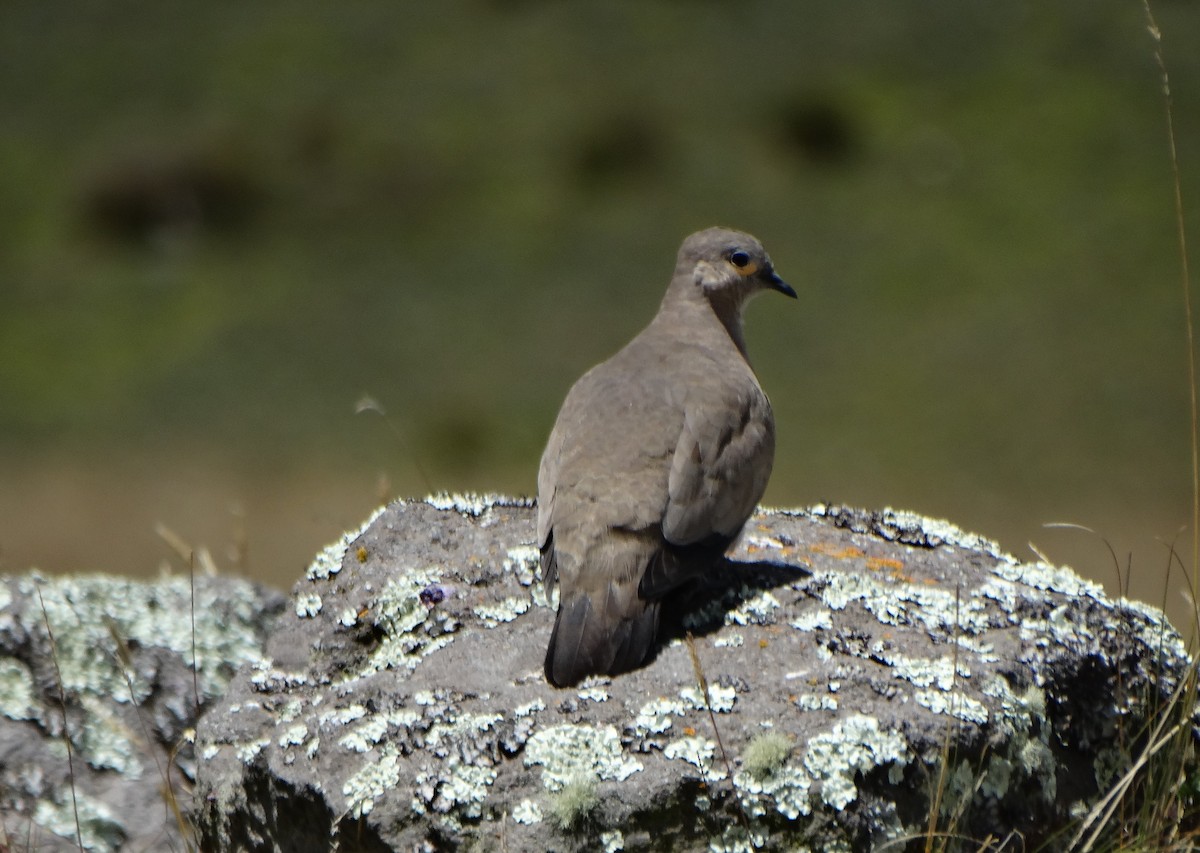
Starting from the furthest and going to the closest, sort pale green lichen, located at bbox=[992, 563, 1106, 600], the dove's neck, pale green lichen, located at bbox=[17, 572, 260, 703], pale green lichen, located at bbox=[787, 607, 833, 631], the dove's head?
the dove's head < the dove's neck < pale green lichen, located at bbox=[17, 572, 260, 703] < pale green lichen, located at bbox=[992, 563, 1106, 600] < pale green lichen, located at bbox=[787, 607, 833, 631]

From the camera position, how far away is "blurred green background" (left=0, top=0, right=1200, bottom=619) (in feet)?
72.5

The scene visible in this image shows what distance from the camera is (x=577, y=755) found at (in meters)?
4.51

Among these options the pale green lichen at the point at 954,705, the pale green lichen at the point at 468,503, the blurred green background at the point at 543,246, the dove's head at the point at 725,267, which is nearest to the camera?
the pale green lichen at the point at 954,705

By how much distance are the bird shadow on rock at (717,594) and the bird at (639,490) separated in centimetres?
7

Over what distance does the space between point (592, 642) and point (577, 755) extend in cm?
52

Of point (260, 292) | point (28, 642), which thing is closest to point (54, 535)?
point (260, 292)

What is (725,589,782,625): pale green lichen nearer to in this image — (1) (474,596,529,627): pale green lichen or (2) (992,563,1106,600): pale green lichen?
(1) (474,596,529,627): pale green lichen

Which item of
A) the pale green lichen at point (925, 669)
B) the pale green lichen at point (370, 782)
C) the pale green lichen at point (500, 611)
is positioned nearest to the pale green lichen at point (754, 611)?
the pale green lichen at point (925, 669)

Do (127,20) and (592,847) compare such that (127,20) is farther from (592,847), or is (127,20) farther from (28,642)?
(592,847)

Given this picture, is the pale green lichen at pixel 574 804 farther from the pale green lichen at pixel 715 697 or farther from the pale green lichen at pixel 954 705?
the pale green lichen at pixel 954 705

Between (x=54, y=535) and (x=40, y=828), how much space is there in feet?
49.7

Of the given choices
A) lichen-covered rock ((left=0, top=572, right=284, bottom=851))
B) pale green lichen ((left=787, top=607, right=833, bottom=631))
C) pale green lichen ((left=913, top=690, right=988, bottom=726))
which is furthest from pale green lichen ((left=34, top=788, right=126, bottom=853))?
pale green lichen ((left=913, top=690, right=988, bottom=726))

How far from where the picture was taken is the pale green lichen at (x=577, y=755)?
4.46 meters

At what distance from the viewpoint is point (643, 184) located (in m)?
30.0
